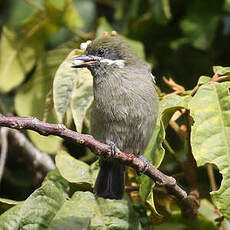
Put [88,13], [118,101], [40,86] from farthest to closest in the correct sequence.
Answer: [88,13] → [40,86] → [118,101]

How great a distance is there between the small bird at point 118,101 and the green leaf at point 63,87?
3.4 inches

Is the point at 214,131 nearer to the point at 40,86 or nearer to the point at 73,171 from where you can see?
the point at 73,171

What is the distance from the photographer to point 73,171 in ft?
9.44

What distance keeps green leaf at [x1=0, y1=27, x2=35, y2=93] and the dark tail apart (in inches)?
39.7

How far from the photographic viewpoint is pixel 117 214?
2723mm

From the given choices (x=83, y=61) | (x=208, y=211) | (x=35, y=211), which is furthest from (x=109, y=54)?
(x=35, y=211)

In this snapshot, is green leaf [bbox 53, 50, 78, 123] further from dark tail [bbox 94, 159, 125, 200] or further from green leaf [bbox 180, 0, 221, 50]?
green leaf [bbox 180, 0, 221, 50]

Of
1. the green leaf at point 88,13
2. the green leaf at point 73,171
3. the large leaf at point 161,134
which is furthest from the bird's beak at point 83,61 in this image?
the green leaf at point 88,13

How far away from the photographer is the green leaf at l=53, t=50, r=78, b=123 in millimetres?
2914

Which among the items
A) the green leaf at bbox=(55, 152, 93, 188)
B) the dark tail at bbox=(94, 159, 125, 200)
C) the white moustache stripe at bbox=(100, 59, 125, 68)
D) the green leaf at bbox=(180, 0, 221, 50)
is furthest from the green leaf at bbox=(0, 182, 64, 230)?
the green leaf at bbox=(180, 0, 221, 50)

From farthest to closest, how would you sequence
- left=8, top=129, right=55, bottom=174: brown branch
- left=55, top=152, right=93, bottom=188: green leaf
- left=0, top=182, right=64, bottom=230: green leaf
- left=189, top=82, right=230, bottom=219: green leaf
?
left=8, top=129, right=55, bottom=174: brown branch, left=55, top=152, right=93, bottom=188: green leaf, left=0, top=182, right=64, bottom=230: green leaf, left=189, top=82, right=230, bottom=219: green leaf

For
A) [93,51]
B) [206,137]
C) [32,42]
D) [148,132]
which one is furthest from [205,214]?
[32,42]

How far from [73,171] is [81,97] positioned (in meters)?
0.44

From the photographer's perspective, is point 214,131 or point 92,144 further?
point 214,131
